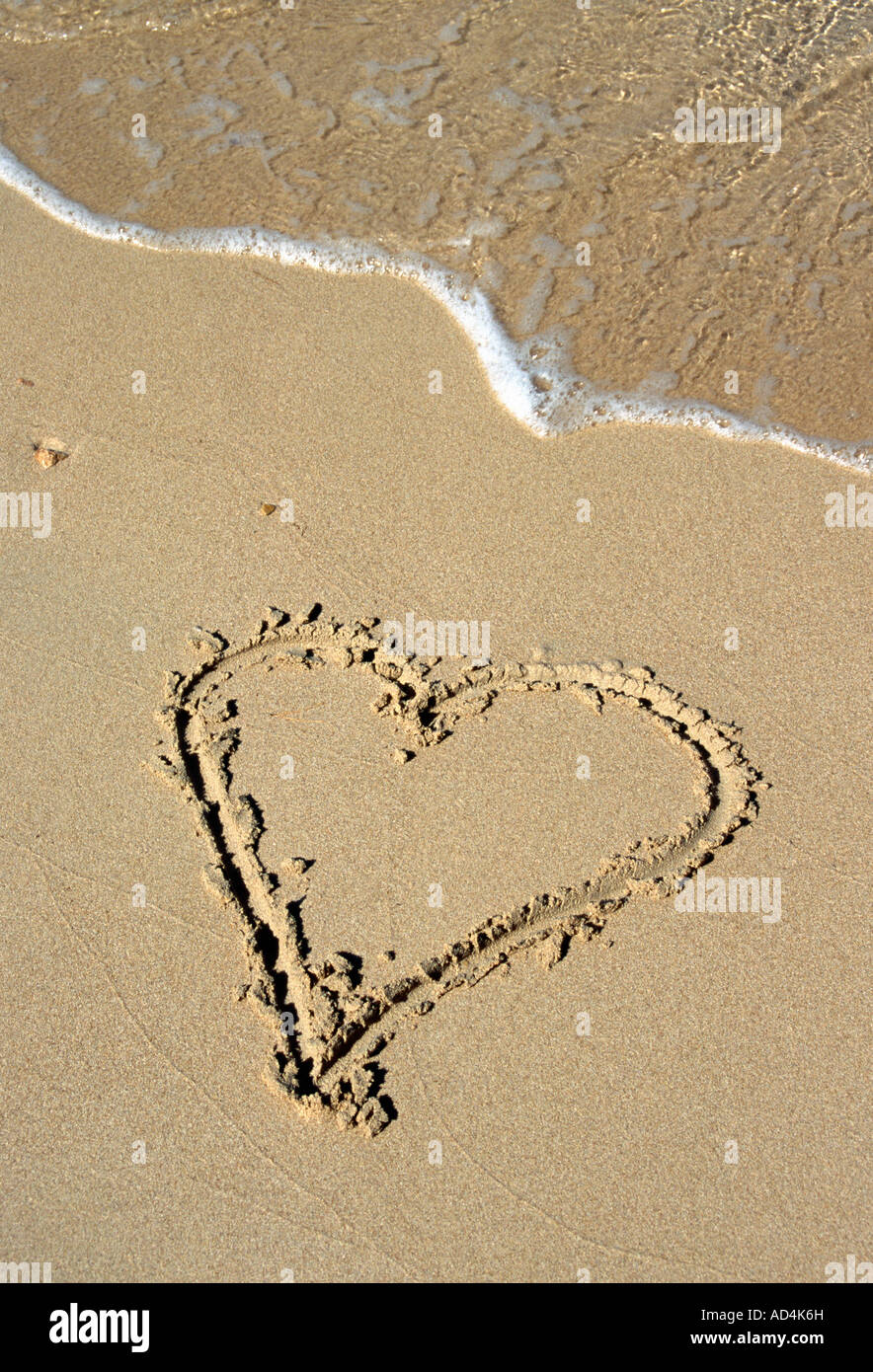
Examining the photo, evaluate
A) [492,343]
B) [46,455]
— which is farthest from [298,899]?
[492,343]

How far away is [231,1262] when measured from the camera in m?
2.30

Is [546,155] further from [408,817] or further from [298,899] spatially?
[298,899]

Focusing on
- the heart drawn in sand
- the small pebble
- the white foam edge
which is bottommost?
the heart drawn in sand

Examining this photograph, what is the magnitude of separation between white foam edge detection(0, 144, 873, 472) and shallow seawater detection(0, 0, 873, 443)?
4 centimetres

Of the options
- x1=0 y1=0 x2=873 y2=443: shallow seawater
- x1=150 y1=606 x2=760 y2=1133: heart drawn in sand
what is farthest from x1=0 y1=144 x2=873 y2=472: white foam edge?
x1=150 y1=606 x2=760 y2=1133: heart drawn in sand

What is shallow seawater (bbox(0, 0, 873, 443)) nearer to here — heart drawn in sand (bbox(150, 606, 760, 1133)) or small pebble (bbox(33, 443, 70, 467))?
heart drawn in sand (bbox(150, 606, 760, 1133))

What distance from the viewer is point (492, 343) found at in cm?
416

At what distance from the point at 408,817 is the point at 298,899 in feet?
1.20

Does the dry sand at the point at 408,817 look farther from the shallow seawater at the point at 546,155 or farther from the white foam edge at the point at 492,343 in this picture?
the shallow seawater at the point at 546,155

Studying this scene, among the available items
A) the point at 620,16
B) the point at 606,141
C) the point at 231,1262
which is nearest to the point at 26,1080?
the point at 231,1262

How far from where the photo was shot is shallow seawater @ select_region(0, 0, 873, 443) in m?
4.24

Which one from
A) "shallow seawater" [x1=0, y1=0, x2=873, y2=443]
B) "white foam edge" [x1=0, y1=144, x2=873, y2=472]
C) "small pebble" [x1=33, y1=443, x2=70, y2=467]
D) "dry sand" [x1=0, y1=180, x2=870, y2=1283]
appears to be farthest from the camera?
"shallow seawater" [x1=0, y1=0, x2=873, y2=443]

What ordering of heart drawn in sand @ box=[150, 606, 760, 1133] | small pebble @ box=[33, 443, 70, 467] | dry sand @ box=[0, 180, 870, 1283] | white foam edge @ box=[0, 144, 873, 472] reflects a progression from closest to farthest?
1. dry sand @ box=[0, 180, 870, 1283]
2. heart drawn in sand @ box=[150, 606, 760, 1133]
3. small pebble @ box=[33, 443, 70, 467]
4. white foam edge @ box=[0, 144, 873, 472]

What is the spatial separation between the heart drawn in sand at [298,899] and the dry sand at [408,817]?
4cm
